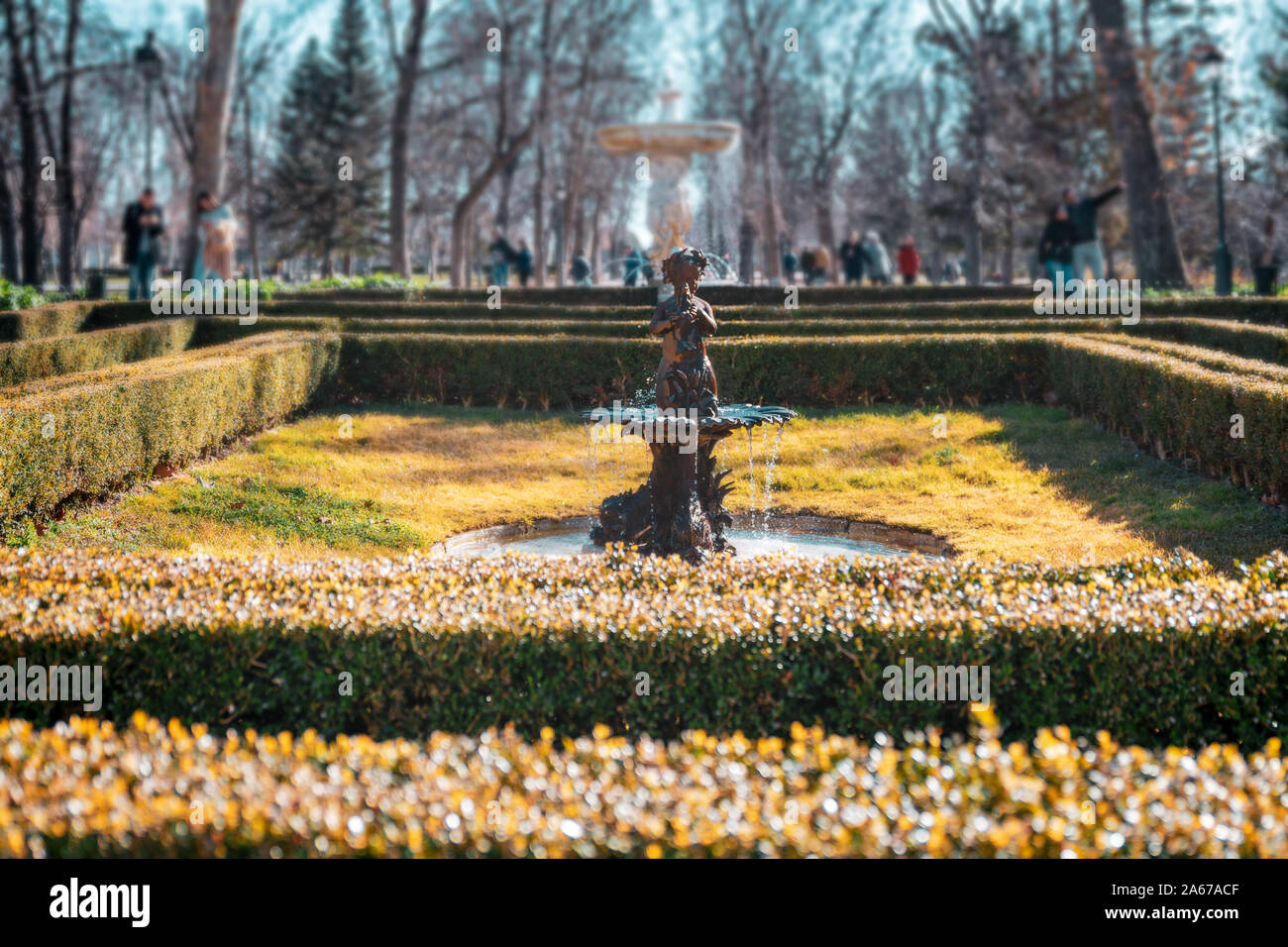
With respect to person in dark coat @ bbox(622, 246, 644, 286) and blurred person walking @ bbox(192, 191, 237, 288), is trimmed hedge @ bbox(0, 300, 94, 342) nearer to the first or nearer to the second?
blurred person walking @ bbox(192, 191, 237, 288)

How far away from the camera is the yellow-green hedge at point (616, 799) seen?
9.93 feet

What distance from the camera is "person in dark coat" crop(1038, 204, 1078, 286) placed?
771 inches

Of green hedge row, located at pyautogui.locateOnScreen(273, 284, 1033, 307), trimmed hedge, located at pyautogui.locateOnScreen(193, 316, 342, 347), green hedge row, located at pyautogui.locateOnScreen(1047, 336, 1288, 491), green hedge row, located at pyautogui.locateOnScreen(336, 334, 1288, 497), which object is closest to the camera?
green hedge row, located at pyautogui.locateOnScreen(1047, 336, 1288, 491)

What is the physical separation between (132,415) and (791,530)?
5.48 meters

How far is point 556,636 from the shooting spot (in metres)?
4.93

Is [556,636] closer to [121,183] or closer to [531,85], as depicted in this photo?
[531,85]

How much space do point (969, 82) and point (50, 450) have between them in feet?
102

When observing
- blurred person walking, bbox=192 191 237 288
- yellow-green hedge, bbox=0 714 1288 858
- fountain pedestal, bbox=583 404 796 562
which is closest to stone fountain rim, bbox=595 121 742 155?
blurred person walking, bbox=192 191 237 288

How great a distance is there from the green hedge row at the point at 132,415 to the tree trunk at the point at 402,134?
598 inches

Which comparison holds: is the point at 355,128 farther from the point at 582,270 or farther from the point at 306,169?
the point at 582,270

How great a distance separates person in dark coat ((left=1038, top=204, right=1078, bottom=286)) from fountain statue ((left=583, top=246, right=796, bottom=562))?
511 inches

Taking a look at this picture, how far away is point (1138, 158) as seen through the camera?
21359mm

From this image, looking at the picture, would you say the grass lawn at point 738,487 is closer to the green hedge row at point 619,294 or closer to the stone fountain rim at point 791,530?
the stone fountain rim at point 791,530

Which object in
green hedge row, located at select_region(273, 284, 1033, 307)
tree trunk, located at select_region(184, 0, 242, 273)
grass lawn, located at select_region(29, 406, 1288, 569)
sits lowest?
grass lawn, located at select_region(29, 406, 1288, 569)
